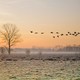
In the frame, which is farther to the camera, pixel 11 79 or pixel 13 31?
pixel 13 31

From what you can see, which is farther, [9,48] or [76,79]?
[9,48]

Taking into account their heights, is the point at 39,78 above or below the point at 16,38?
below

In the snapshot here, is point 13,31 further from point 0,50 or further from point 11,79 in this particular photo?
point 11,79

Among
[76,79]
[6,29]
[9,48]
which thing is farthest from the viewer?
[6,29]

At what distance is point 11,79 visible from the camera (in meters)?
18.6

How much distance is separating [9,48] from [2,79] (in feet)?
237

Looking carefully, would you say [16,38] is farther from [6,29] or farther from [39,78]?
[39,78]

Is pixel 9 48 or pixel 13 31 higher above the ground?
pixel 13 31

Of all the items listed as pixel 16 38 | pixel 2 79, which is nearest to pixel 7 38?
pixel 16 38

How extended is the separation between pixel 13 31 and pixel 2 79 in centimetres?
7738

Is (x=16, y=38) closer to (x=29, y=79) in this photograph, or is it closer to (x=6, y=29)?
(x=6, y=29)

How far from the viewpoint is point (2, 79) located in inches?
743

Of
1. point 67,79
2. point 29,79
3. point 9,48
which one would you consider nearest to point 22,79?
point 29,79

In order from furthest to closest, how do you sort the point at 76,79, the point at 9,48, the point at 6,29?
the point at 6,29, the point at 9,48, the point at 76,79
